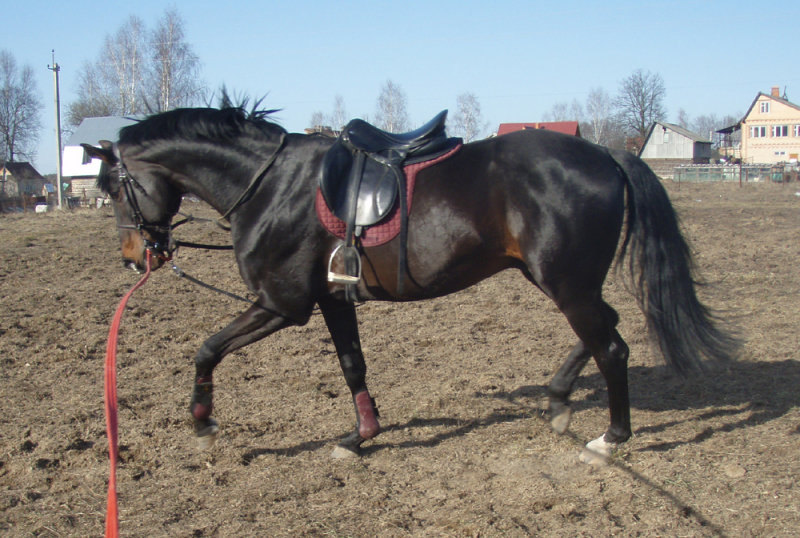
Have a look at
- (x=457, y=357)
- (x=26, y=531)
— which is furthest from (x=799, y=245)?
(x=26, y=531)

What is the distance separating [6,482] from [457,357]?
12.0ft

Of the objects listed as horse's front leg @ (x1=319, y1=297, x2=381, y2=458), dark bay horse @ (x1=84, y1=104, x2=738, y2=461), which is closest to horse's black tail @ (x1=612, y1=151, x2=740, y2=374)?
dark bay horse @ (x1=84, y1=104, x2=738, y2=461)

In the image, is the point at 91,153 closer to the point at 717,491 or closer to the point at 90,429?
the point at 90,429

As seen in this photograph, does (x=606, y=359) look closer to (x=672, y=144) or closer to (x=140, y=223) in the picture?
(x=140, y=223)

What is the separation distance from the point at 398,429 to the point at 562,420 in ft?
3.63

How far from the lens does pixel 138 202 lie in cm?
426

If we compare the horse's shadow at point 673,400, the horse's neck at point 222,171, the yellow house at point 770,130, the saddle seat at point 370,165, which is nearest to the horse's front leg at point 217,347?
the horse's shadow at point 673,400

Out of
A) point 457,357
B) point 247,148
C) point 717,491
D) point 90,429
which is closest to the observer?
point 717,491

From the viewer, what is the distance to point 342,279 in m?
3.98

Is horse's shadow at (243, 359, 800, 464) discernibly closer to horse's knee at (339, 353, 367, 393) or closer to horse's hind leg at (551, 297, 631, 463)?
horse's hind leg at (551, 297, 631, 463)

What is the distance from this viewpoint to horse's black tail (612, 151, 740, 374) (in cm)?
414

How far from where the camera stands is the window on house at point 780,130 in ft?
244

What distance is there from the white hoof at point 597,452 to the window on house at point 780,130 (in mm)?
82976

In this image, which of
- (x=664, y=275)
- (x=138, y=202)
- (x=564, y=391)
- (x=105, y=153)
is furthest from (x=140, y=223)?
(x=664, y=275)
